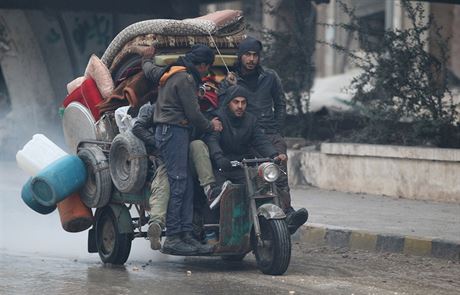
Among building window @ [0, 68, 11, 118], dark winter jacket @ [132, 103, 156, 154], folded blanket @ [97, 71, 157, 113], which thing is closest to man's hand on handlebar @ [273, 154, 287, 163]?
dark winter jacket @ [132, 103, 156, 154]

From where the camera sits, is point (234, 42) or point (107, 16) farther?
point (107, 16)

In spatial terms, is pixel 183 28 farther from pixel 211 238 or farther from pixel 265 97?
pixel 211 238

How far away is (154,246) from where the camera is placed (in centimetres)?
948

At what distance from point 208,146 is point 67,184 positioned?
1.26 metres

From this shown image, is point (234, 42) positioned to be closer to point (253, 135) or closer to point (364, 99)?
point (253, 135)

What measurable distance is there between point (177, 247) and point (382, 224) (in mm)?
3216

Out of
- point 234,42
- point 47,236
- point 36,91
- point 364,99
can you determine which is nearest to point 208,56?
point 234,42

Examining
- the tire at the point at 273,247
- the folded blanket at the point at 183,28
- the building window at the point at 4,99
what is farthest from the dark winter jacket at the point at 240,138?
the building window at the point at 4,99

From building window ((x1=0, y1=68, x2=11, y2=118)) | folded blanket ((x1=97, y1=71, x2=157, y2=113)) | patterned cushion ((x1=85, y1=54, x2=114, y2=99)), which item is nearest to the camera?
folded blanket ((x1=97, y1=71, x2=157, y2=113))

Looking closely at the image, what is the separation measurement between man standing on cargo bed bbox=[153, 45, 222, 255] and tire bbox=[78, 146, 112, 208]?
64 centimetres

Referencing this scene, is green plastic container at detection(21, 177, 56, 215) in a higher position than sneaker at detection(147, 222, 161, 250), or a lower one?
higher

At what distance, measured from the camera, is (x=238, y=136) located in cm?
975

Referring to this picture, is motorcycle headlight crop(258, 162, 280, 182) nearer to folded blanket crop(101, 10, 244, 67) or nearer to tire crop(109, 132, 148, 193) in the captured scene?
tire crop(109, 132, 148, 193)

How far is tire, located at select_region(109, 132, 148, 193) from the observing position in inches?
378
